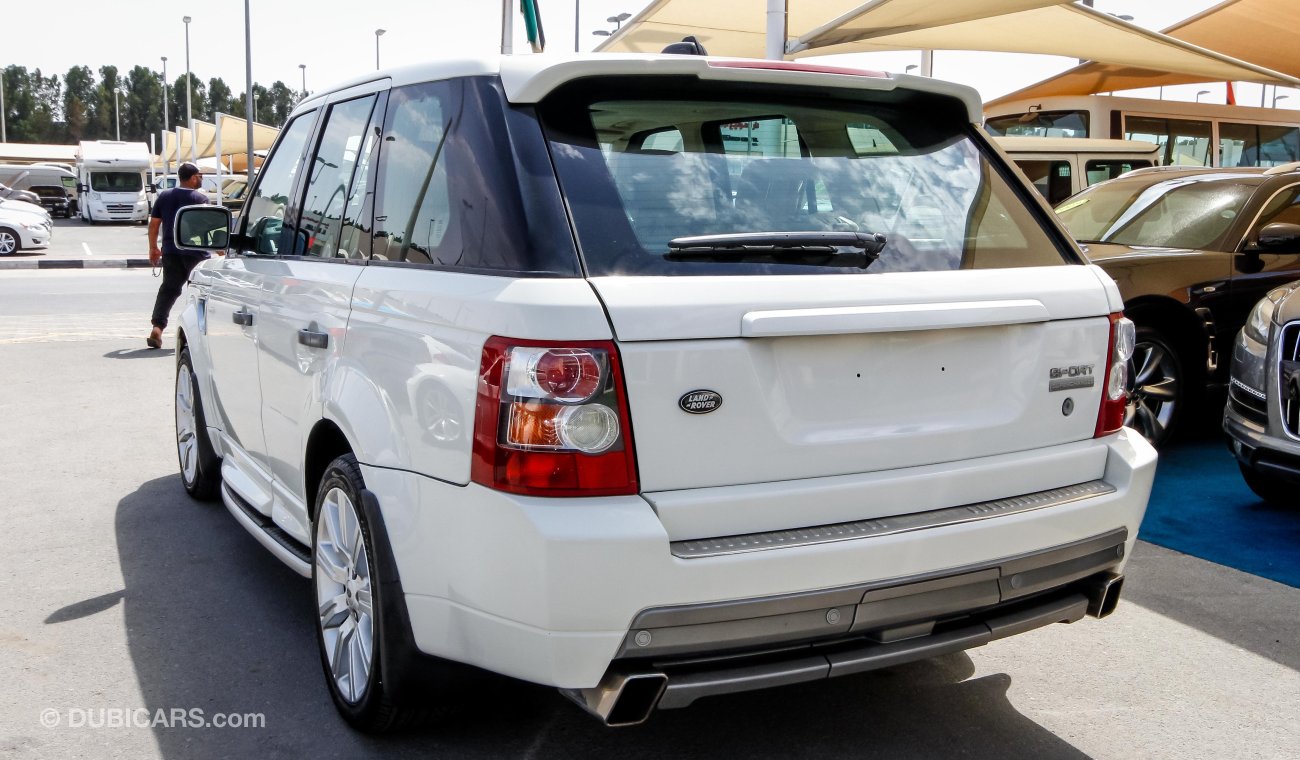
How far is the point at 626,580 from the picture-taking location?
248cm

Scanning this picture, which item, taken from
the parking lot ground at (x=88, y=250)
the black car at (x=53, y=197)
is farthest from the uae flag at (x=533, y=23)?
the black car at (x=53, y=197)

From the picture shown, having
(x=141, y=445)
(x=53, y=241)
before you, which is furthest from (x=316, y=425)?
(x=53, y=241)

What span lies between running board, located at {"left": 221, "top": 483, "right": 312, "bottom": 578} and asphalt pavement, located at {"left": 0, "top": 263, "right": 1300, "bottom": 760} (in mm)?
294

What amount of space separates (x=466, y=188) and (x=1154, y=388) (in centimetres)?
532

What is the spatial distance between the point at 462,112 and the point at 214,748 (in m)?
1.80

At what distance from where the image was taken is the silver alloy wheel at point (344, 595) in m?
3.20

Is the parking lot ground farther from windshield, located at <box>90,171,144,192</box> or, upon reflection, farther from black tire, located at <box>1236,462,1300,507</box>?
black tire, located at <box>1236,462,1300,507</box>

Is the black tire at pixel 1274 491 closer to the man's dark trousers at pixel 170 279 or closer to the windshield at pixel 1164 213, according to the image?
the windshield at pixel 1164 213

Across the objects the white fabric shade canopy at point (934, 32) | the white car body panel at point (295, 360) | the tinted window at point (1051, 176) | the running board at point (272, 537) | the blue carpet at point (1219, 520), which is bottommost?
the blue carpet at point (1219, 520)

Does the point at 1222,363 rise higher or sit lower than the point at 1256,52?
lower

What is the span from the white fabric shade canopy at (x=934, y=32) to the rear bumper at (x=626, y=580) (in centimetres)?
920

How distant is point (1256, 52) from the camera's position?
63.8 ft

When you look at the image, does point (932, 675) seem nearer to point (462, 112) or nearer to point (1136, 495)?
point (1136, 495)

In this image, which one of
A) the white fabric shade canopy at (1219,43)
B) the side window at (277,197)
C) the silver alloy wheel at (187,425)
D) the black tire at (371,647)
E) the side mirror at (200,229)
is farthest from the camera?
the white fabric shade canopy at (1219,43)
